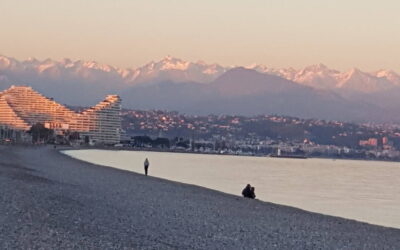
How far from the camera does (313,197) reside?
3709 centimetres

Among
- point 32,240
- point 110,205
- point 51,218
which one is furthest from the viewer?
point 110,205

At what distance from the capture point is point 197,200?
83.4ft

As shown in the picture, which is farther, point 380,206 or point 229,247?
point 380,206

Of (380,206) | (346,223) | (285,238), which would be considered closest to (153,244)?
(285,238)

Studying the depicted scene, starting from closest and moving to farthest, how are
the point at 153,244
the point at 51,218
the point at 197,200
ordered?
the point at 153,244 < the point at 51,218 < the point at 197,200

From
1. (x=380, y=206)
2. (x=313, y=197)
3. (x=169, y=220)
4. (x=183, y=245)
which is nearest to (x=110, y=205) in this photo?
(x=169, y=220)

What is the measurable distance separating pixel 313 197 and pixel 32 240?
26.5 meters

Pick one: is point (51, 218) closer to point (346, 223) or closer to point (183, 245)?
point (183, 245)

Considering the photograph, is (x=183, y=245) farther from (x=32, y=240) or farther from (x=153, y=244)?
(x=32, y=240)

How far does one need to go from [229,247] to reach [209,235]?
1.51 meters

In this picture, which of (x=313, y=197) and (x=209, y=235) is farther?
(x=313, y=197)

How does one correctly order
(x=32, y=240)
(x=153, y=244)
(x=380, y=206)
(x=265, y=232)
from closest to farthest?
1. (x=32, y=240)
2. (x=153, y=244)
3. (x=265, y=232)
4. (x=380, y=206)

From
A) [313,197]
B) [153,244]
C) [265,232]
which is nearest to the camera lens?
[153,244]

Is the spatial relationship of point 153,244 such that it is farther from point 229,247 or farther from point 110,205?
point 110,205
